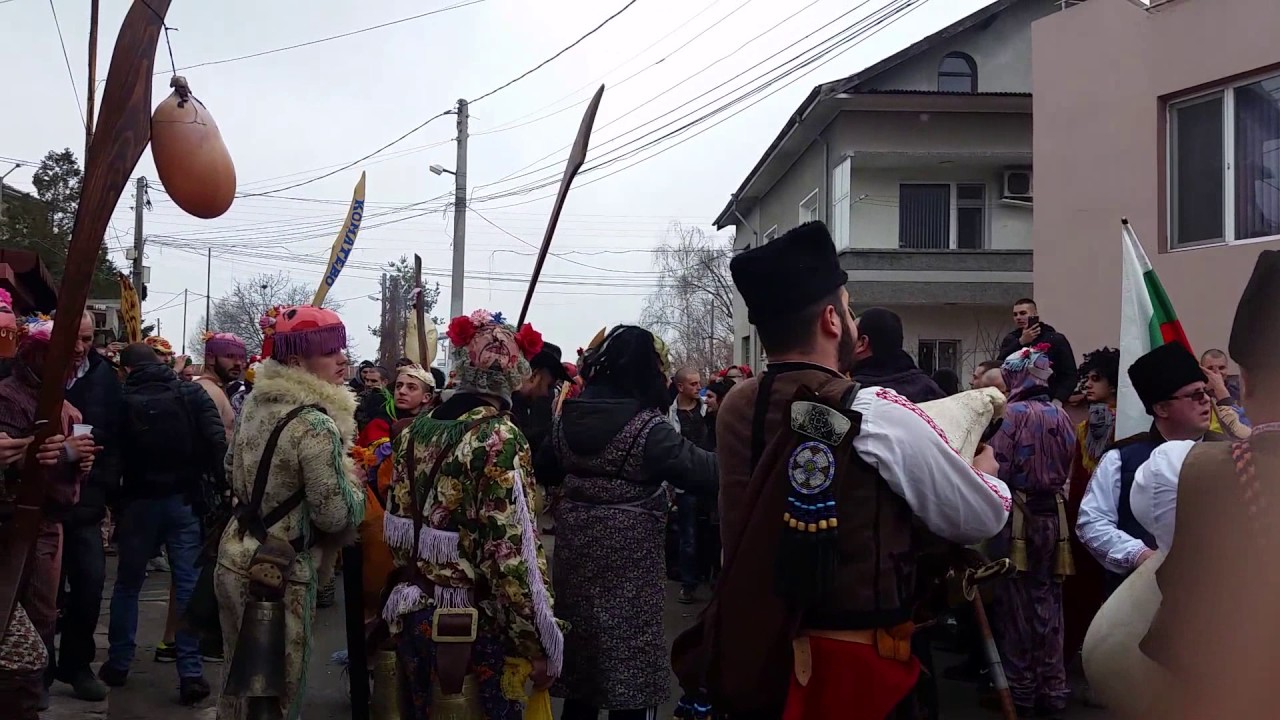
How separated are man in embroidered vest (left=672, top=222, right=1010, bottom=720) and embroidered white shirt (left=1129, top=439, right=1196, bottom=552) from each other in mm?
974

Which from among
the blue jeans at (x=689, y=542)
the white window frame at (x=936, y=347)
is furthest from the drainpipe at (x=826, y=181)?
the blue jeans at (x=689, y=542)

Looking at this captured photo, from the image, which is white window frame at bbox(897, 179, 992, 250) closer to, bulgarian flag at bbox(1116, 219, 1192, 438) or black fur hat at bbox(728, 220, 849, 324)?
bulgarian flag at bbox(1116, 219, 1192, 438)

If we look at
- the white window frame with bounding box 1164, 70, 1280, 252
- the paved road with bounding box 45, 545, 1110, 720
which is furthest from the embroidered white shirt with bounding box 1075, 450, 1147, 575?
the white window frame with bounding box 1164, 70, 1280, 252

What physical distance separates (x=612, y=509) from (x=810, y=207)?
65.4 ft

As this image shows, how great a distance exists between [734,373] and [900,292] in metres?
10.7

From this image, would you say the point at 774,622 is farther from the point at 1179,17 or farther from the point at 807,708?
the point at 1179,17

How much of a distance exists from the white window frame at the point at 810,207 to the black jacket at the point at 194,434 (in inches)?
678

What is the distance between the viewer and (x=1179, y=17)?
10477mm

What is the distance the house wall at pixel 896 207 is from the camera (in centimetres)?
2052

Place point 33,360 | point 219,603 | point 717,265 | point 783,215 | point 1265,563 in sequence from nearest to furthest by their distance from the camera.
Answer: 1. point 1265,563
2. point 219,603
3. point 33,360
4. point 783,215
5. point 717,265

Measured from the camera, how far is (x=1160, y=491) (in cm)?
314

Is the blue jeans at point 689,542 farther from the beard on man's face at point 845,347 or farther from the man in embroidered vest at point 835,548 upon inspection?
the man in embroidered vest at point 835,548

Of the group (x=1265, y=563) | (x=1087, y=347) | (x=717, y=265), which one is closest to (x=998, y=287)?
(x=1087, y=347)

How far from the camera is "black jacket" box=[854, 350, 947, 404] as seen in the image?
4.94 metres
